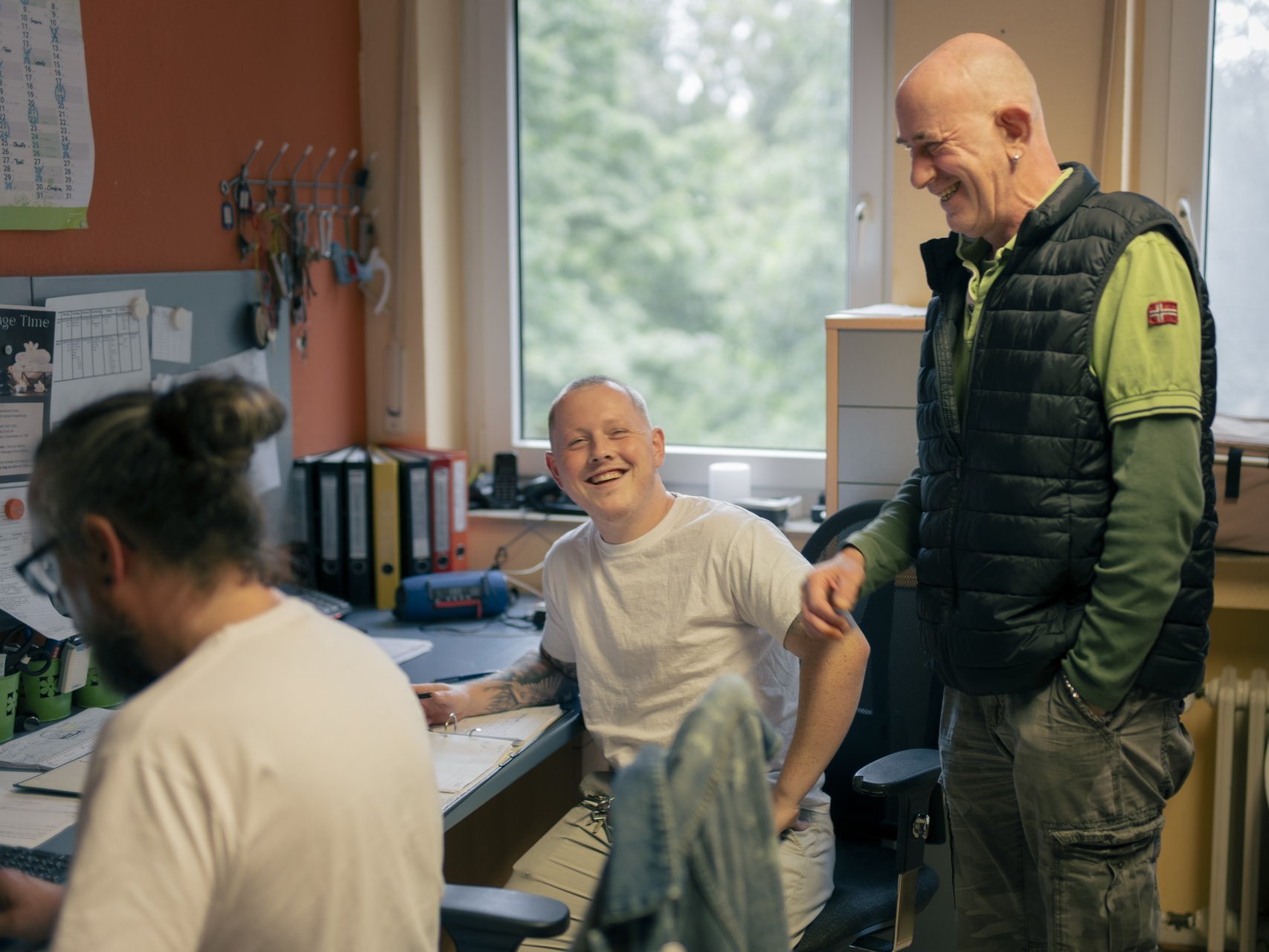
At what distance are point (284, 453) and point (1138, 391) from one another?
186 cm

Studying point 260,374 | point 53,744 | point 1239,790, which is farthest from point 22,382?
point 1239,790

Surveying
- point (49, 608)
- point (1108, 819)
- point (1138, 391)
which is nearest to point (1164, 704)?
point (1108, 819)

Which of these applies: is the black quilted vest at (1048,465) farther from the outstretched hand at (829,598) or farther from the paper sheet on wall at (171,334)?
the paper sheet on wall at (171,334)

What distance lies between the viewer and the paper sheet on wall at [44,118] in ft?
6.48

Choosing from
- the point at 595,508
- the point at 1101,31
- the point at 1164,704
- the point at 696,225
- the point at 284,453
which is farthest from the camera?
the point at 696,225

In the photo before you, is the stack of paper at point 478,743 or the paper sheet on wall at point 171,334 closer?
the stack of paper at point 478,743

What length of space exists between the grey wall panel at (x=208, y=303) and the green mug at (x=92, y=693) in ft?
1.38

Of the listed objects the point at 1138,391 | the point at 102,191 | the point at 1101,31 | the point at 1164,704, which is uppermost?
the point at 1101,31

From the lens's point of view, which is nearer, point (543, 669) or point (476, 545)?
point (543, 669)

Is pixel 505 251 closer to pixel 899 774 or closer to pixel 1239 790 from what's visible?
pixel 899 774

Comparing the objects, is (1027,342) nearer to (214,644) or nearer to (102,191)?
(214,644)

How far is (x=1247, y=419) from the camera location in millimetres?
2428

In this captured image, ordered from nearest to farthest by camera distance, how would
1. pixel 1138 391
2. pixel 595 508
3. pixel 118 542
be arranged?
pixel 118 542
pixel 1138 391
pixel 595 508

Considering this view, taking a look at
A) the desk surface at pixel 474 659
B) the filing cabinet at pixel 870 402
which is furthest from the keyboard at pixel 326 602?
the filing cabinet at pixel 870 402
